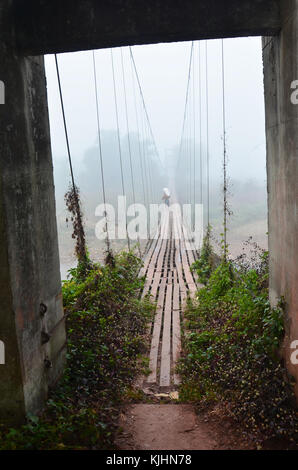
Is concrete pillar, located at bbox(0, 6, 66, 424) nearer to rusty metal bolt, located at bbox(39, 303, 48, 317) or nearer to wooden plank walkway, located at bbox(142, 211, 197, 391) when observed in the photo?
rusty metal bolt, located at bbox(39, 303, 48, 317)

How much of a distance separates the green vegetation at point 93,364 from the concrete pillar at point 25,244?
7.1 inches

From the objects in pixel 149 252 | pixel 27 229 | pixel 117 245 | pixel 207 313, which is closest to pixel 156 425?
pixel 27 229

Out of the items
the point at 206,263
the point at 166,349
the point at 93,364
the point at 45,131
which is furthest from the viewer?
the point at 206,263

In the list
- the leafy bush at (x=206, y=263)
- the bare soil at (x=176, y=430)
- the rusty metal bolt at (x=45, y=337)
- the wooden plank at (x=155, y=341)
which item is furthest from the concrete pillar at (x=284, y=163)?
the leafy bush at (x=206, y=263)

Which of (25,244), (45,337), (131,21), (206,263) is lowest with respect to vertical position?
(206,263)

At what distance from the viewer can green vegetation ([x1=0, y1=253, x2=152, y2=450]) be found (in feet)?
8.28

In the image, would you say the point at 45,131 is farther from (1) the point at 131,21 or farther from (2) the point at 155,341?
(2) the point at 155,341

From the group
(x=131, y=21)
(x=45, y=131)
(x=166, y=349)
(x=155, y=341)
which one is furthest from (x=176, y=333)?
(x=131, y=21)

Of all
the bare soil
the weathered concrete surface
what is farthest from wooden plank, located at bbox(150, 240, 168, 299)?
the weathered concrete surface

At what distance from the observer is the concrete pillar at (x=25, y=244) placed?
8.01ft

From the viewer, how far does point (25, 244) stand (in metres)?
2.66

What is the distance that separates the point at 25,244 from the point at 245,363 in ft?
6.18
